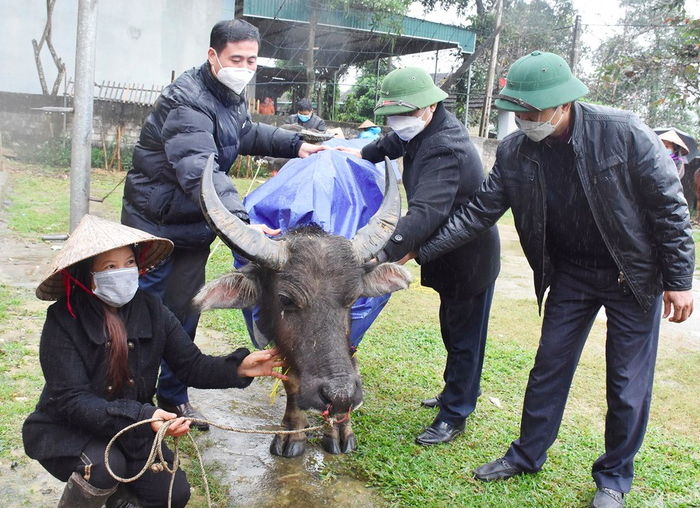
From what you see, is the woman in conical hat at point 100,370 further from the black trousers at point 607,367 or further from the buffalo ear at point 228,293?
the black trousers at point 607,367

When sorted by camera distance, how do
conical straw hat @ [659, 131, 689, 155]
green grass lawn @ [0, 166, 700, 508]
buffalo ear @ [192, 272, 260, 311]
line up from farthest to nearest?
Result: conical straw hat @ [659, 131, 689, 155]
green grass lawn @ [0, 166, 700, 508]
buffalo ear @ [192, 272, 260, 311]

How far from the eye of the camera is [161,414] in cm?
271

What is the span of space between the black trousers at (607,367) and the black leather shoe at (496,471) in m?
0.04

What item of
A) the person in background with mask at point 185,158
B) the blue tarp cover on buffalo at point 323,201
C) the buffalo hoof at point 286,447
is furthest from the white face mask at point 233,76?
the buffalo hoof at point 286,447

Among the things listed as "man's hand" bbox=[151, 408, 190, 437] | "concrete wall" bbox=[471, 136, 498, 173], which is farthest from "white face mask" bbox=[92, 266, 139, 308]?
"concrete wall" bbox=[471, 136, 498, 173]

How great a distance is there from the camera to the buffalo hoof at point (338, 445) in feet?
14.0

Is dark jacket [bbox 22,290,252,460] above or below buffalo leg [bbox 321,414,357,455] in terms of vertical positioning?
above

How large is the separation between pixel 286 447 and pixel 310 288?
1.37 meters

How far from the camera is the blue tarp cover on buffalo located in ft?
13.2

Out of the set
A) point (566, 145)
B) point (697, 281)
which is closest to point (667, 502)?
→ point (566, 145)

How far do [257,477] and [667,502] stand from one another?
8.16 ft

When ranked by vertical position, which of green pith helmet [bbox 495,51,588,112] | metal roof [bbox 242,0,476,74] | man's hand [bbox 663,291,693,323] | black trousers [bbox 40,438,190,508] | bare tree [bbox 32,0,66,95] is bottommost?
black trousers [bbox 40,438,190,508]

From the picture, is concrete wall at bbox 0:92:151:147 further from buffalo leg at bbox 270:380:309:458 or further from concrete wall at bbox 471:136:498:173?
buffalo leg at bbox 270:380:309:458

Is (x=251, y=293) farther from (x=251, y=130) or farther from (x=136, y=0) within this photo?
(x=136, y=0)
